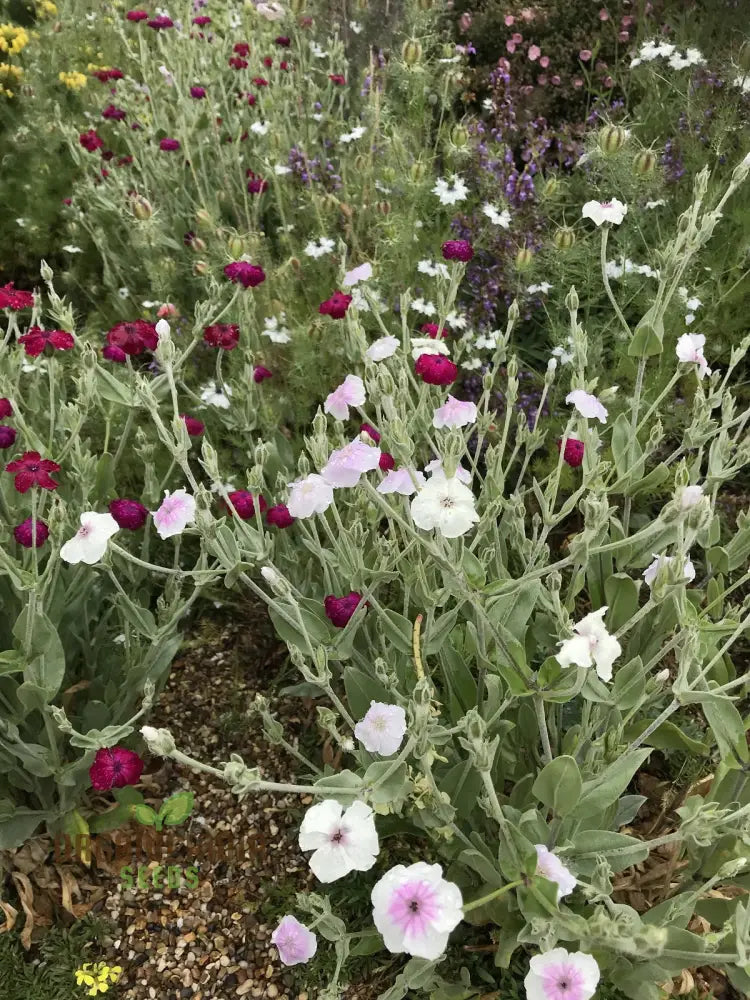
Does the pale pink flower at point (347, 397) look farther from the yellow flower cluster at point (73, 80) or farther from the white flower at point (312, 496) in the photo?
the yellow flower cluster at point (73, 80)

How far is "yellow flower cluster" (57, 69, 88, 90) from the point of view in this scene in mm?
4137

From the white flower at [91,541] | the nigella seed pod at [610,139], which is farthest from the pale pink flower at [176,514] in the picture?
the nigella seed pod at [610,139]

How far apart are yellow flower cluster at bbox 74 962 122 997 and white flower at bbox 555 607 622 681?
1.24m

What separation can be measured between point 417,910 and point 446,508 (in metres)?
0.52

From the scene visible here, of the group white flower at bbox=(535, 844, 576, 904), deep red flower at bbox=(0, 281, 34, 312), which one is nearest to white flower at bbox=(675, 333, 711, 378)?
white flower at bbox=(535, 844, 576, 904)

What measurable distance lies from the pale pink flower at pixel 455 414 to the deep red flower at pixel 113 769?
2.95ft

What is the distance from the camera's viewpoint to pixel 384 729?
132 centimetres

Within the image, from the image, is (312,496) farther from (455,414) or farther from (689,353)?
(689,353)

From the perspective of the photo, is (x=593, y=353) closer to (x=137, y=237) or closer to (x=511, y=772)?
(x=511, y=772)

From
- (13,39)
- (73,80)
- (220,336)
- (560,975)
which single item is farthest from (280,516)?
(13,39)

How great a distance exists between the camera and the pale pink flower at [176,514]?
1.35m

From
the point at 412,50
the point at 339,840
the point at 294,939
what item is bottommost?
the point at 294,939

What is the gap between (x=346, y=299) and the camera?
1.75 meters

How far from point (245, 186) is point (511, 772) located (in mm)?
2596
